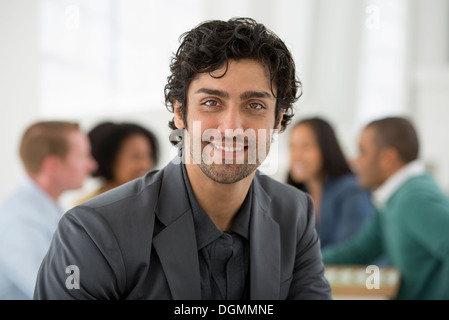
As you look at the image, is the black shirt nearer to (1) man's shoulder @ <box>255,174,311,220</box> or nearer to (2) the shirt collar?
(1) man's shoulder @ <box>255,174,311,220</box>

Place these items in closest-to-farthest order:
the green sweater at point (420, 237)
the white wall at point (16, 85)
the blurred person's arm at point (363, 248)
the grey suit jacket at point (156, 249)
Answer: the grey suit jacket at point (156, 249), the green sweater at point (420, 237), the blurred person's arm at point (363, 248), the white wall at point (16, 85)

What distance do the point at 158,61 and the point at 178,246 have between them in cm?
71

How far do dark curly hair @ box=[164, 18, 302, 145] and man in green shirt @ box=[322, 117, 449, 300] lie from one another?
0.69 m

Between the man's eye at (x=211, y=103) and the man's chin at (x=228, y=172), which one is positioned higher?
the man's eye at (x=211, y=103)

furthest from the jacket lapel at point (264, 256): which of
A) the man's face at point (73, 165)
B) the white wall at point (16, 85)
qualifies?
the white wall at point (16, 85)

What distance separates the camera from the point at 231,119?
78cm

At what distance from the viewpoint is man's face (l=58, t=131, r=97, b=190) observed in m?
1.24

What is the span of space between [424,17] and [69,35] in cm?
317

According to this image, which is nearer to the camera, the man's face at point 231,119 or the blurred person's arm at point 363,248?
the man's face at point 231,119

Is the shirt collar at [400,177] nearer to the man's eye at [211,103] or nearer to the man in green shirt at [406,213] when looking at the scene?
the man in green shirt at [406,213]

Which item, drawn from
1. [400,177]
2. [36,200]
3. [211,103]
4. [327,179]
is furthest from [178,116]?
[327,179]

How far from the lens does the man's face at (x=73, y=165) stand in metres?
1.24

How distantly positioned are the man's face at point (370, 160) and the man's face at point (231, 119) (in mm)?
890
